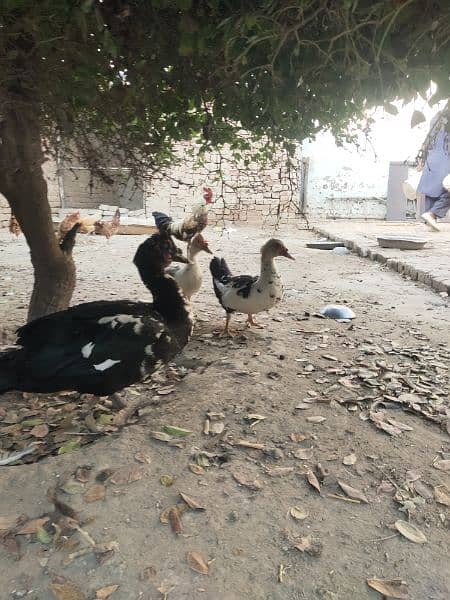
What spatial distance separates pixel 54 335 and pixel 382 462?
6.44ft

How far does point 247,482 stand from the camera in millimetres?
2266

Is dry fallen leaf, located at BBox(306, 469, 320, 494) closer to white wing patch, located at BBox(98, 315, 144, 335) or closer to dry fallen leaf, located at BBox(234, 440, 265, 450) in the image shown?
dry fallen leaf, located at BBox(234, 440, 265, 450)

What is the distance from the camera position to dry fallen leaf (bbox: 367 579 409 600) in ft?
5.58

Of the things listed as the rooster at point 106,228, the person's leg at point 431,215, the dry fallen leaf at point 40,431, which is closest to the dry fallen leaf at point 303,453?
the dry fallen leaf at point 40,431

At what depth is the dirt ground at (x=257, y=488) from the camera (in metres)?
1.76

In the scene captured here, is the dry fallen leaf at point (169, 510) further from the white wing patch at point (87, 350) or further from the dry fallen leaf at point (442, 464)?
the dry fallen leaf at point (442, 464)

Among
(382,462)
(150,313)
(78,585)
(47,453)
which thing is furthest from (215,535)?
(150,313)

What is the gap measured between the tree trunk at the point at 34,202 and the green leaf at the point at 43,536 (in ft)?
6.89

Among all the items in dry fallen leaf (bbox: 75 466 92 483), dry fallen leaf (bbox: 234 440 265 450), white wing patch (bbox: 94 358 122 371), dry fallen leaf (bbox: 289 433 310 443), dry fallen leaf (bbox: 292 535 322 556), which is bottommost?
dry fallen leaf (bbox: 292 535 322 556)

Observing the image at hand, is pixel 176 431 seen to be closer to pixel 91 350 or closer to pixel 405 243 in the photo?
pixel 91 350

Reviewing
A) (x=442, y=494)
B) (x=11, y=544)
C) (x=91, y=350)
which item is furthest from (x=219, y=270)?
(x=11, y=544)

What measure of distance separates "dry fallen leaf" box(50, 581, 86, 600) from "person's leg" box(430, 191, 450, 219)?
43.4 ft

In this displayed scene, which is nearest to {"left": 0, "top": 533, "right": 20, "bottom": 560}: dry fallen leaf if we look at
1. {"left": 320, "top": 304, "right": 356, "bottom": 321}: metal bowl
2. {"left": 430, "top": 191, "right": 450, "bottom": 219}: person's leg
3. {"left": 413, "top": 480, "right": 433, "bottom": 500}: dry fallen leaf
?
{"left": 413, "top": 480, "right": 433, "bottom": 500}: dry fallen leaf

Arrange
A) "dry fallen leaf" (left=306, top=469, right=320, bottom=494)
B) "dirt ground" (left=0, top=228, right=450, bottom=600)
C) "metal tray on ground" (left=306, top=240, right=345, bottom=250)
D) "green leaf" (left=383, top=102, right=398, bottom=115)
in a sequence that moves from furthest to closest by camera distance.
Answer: "metal tray on ground" (left=306, top=240, right=345, bottom=250)
"dry fallen leaf" (left=306, top=469, right=320, bottom=494)
"green leaf" (left=383, top=102, right=398, bottom=115)
"dirt ground" (left=0, top=228, right=450, bottom=600)
